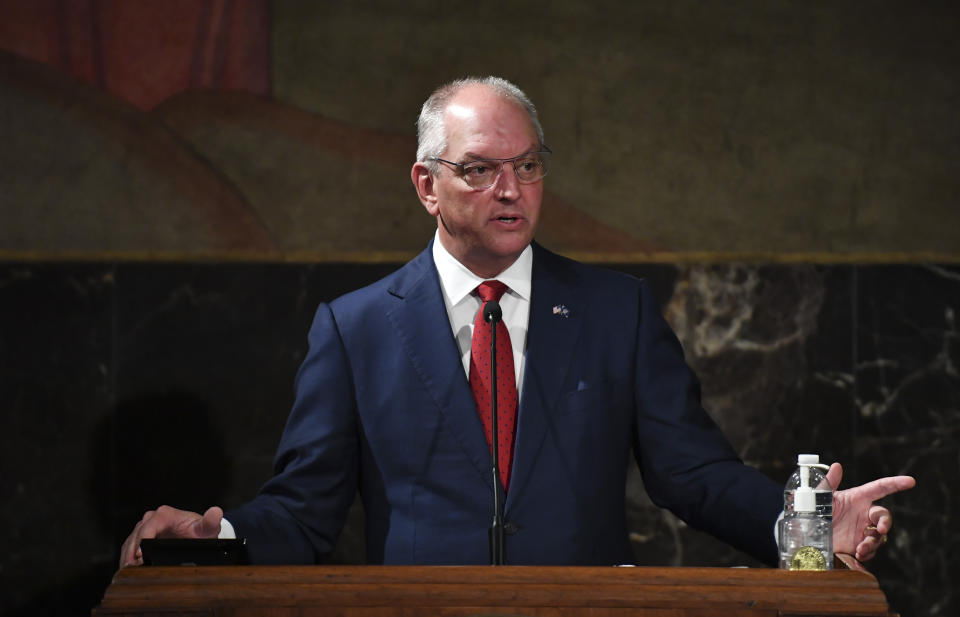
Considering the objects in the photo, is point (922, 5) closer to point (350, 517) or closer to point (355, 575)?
point (350, 517)

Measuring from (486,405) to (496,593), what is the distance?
2.29ft

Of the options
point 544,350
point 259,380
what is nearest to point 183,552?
point 544,350

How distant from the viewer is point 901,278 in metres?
4.29

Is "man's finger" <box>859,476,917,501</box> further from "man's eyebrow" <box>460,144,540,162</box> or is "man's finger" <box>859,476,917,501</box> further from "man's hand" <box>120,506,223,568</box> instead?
"man's hand" <box>120,506,223,568</box>

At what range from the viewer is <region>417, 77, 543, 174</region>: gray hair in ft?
7.97

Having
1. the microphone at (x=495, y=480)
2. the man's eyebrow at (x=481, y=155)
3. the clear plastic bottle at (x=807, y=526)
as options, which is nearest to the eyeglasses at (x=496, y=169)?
the man's eyebrow at (x=481, y=155)

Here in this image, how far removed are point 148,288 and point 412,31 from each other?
128 centimetres

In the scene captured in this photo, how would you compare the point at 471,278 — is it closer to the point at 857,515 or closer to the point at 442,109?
the point at 442,109

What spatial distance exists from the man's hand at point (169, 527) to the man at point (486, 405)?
0.21 metres

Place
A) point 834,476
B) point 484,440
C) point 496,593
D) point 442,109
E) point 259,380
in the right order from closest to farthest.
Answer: point 496,593
point 834,476
point 484,440
point 442,109
point 259,380

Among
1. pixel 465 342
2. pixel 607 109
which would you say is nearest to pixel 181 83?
pixel 607 109

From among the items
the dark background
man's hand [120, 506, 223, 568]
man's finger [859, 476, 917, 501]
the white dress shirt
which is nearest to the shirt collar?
the white dress shirt

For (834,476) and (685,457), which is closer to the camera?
(834,476)

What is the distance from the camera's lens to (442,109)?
2.46 meters
